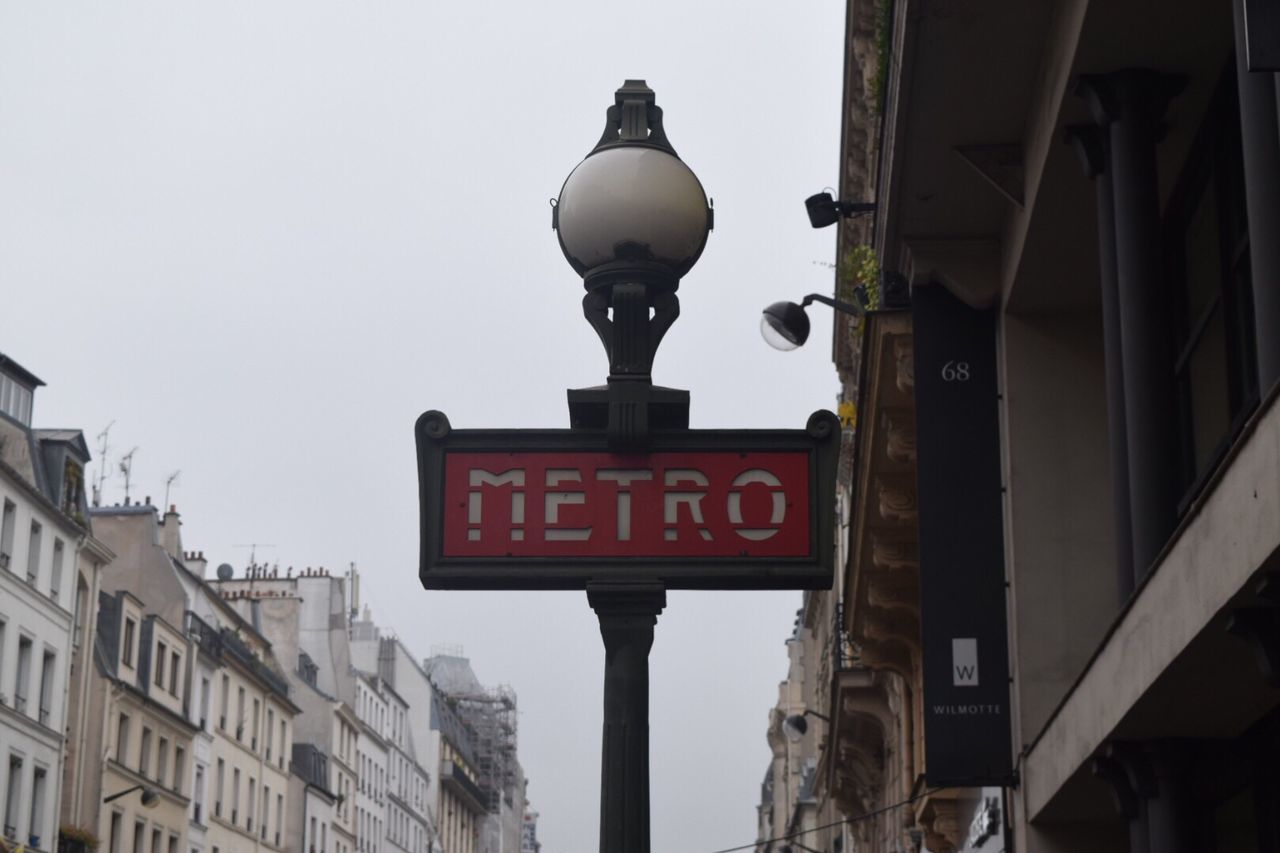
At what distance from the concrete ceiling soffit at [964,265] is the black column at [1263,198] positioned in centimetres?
567

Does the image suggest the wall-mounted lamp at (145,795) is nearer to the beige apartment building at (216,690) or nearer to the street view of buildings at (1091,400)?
the beige apartment building at (216,690)

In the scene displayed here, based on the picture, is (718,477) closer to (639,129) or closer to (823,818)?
(639,129)

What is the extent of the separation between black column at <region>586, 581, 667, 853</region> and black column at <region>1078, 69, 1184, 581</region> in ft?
12.5

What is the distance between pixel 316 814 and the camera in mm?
85000

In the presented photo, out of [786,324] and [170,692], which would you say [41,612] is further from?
[786,324]

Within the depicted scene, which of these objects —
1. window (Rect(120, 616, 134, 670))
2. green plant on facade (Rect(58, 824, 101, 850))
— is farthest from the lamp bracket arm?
window (Rect(120, 616, 134, 670))

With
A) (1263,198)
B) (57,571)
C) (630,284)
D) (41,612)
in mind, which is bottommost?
(630,284)

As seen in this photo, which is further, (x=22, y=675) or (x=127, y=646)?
(x=127, y=646)

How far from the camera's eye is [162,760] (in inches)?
2613

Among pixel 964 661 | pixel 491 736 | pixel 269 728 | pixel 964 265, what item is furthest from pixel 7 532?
pixel 491 736

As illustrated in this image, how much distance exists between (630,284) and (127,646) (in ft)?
195

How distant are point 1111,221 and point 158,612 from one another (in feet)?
200

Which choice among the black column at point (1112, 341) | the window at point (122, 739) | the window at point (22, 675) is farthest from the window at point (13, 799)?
the black column at point (1112, 341)

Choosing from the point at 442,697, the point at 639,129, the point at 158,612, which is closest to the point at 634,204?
the point at 639,129
